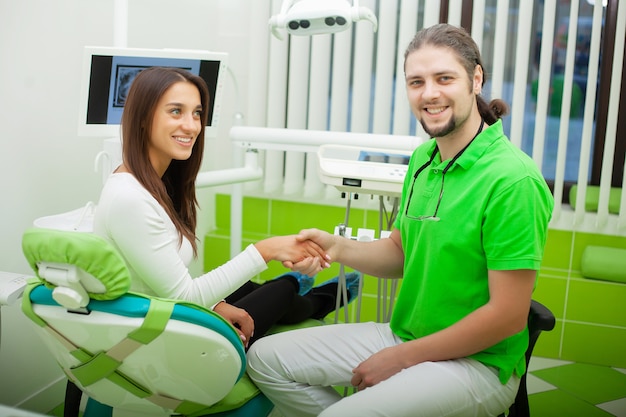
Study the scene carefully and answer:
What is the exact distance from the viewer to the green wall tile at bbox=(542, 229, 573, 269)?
2840 millimetres

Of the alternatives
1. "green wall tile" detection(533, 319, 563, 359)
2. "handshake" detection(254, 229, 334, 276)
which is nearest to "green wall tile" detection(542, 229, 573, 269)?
"green wall tile" detection(533, 319, 563, 359)

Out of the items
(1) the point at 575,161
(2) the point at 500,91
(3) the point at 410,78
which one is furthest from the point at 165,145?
(1) the point at 575,161

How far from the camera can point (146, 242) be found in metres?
1.39

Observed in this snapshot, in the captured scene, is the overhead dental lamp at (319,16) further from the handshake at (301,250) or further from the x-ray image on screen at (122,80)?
the handshake at (301,250)

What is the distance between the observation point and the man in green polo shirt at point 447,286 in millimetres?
1354

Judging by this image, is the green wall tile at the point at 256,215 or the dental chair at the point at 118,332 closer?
the dental chair at the point at 118,332

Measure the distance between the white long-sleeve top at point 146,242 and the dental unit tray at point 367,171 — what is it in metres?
0.54

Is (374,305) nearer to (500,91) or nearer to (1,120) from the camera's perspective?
(500,91)

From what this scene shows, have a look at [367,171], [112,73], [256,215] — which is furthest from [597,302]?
[112,73]

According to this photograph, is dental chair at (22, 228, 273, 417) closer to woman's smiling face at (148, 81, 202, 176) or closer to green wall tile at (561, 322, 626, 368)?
woman's smiling face at (148, 81, 202, 176)

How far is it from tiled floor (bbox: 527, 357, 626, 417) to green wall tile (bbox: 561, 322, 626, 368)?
0.03 m

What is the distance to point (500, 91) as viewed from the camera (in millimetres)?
2854

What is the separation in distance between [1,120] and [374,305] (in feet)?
5.97

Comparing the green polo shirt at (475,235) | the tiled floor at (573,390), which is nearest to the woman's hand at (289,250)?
the green polo shirt at (475,235)
